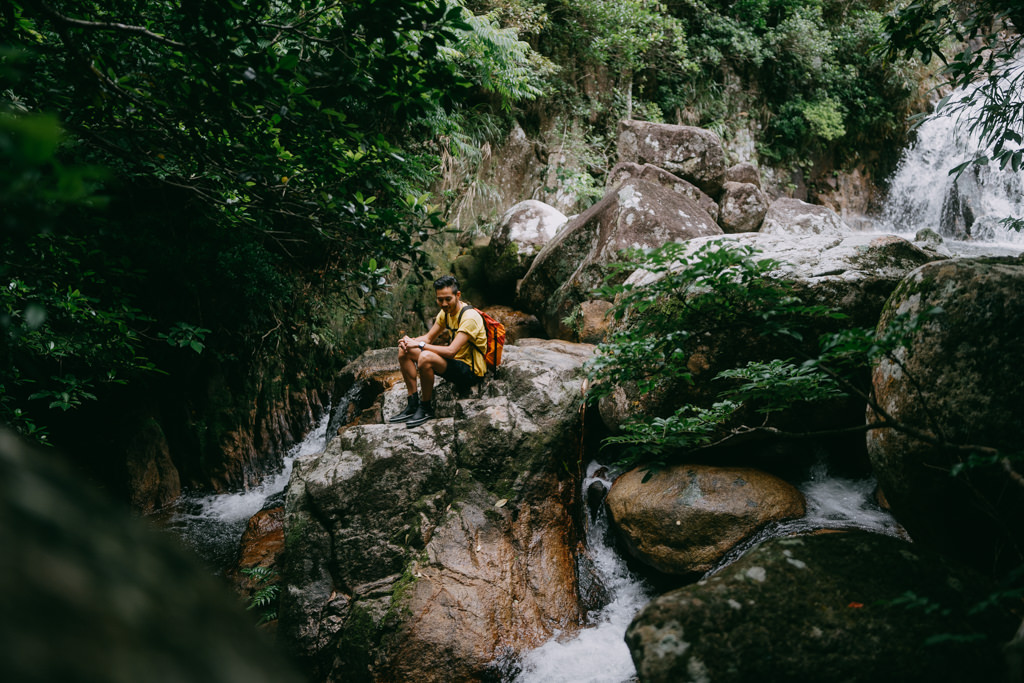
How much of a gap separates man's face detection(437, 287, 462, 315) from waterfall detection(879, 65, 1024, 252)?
12423mm

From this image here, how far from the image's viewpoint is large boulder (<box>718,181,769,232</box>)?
9.64m

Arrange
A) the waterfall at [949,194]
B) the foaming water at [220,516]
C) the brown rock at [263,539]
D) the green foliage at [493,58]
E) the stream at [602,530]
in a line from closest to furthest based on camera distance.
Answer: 1. the stream at [602,530]
2. the brown rock at [263,539]
3. the foaming water at [220,516]
4. the green foliage at [493,58]
5. the waterfall at [949,194]

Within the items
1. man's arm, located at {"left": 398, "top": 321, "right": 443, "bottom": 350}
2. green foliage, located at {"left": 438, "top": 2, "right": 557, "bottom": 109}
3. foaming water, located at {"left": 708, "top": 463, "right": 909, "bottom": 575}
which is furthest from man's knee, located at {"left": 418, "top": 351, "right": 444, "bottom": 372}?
green foliage, located at {"left": 438, "top": 2, "right": 557, "bottom": 109}

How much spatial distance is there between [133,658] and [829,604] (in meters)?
2.40

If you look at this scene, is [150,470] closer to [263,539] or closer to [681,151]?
[263,539]

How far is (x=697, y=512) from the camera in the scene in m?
3.96

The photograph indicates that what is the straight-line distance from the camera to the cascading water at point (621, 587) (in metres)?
3.69

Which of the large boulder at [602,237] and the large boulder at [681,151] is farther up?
the large boulder at [681,151]

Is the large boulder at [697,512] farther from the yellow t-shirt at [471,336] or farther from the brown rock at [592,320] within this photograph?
the brown rock at [592,320]

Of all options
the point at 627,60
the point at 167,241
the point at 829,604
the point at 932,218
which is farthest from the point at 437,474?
the point at 932,218

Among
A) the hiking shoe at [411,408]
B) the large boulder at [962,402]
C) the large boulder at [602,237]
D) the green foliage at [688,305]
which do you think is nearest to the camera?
the green foliage at [688,305]

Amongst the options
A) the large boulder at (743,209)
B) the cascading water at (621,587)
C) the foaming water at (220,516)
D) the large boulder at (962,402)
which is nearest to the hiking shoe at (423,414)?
the cascading water at (621,587)

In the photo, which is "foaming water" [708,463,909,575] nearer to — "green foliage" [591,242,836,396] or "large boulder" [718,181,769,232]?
"green foliage" [591,242,836,396]

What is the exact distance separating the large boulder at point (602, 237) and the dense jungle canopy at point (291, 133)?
8.19 feet
